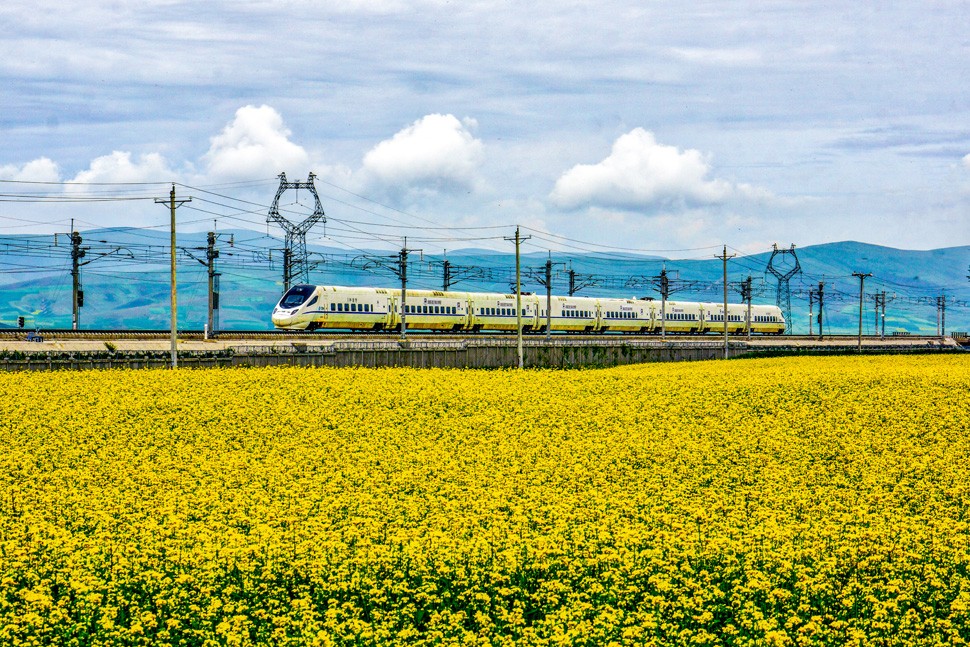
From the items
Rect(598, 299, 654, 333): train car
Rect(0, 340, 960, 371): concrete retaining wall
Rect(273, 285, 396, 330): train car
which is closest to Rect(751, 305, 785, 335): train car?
Rect(598, 299, 654, 333): train car

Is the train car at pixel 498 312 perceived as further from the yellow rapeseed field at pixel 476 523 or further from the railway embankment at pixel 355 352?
the yellow rapeseed field at pixel 476 523

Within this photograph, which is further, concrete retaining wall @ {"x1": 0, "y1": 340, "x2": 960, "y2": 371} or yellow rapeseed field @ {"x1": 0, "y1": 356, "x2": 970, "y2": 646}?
concrete retaining wall @ {"x1": 0, "y1": 340, "x2": 960, "y2": 371}

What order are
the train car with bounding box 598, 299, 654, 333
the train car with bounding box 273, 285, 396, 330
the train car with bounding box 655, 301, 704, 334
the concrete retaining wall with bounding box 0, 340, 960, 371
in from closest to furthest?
the concrete retaining wall with bounding box 0, 340, 960, 371, the train car with bounding box 273, 285, 396, 330, the train car with bounding box 598, 299, 654, 333, the train car with bounding box 655, 301, 704, 334

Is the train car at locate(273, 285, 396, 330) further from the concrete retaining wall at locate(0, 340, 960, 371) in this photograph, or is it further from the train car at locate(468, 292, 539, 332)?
the train car at locate(468, 292, 539, 332)

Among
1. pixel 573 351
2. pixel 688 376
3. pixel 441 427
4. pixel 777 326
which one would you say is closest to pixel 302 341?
pixel 573 351

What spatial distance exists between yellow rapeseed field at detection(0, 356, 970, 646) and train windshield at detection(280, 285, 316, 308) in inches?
1454

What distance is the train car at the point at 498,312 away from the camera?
89.3 m

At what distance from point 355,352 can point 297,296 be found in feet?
50.4

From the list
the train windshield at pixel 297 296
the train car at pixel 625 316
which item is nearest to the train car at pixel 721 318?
the train car at pixel 625 316

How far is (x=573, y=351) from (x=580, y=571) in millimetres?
59378

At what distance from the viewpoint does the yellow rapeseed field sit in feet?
49.7

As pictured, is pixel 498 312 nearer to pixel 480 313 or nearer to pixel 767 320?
pixel 480 313

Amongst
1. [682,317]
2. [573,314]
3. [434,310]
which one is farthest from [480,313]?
[682,317]

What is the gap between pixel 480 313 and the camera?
3526 inches
